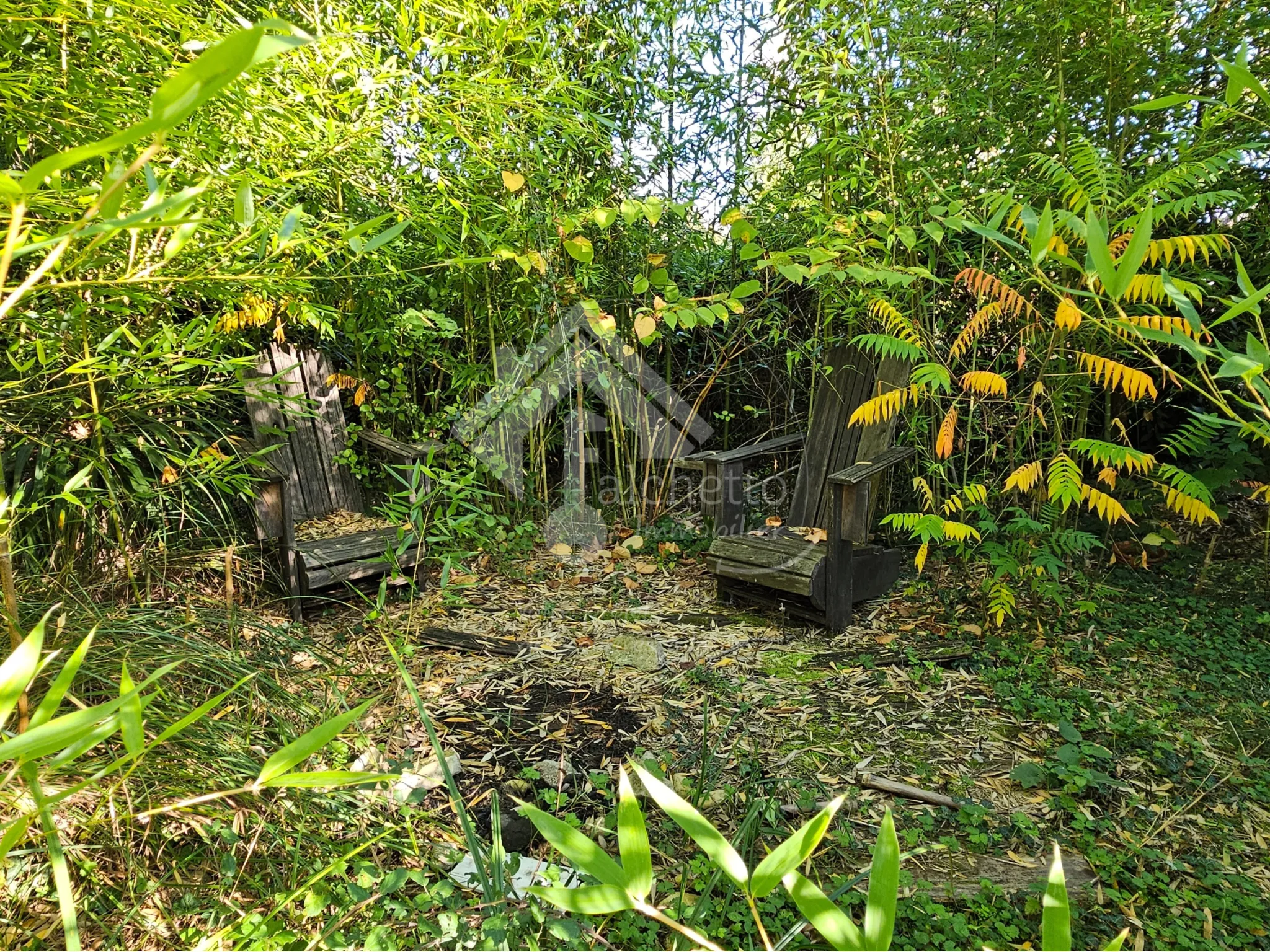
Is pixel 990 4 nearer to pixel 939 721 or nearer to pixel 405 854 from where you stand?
pixel 939 721

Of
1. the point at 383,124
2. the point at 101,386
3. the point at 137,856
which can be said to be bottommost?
the point at 137,856

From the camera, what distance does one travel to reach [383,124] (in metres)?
1.92

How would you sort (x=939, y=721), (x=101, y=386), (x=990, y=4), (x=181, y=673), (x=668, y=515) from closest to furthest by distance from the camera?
(x=181, y=673), (x=101, y=386), (x=939, y=721), (x=990, y=4), (x=668, y=515)

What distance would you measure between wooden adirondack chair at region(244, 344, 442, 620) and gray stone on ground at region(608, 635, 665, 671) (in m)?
0.89

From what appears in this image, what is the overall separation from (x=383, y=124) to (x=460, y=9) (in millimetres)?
552

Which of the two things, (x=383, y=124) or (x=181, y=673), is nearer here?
(x=181, y=673)

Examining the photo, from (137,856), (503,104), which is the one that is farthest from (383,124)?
(137,856)

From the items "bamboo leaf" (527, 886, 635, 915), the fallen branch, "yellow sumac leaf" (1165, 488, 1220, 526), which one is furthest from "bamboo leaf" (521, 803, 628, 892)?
"yellow sumac leaf" (1165, 488, 1220, 526)

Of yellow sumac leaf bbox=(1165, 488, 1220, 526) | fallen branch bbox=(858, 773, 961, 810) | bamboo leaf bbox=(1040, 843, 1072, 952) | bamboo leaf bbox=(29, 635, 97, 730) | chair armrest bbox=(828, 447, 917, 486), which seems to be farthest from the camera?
chair armrest bbox=(828, 447, 917, 486)

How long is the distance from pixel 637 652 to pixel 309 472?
1.73 meters

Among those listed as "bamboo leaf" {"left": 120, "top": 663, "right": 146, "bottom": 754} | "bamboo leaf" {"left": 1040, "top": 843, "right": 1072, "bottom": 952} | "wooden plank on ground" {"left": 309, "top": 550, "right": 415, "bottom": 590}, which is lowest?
"wooden plank on ground" {"left": 309, "top": 550, "right": 415, "bottom": 590}

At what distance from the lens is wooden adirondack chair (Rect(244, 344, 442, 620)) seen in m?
2.48

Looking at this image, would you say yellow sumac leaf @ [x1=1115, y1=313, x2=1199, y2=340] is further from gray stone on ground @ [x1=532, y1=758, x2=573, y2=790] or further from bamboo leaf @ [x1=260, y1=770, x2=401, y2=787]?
gray stone on ground @ [x1=532, y1=758, x2=573, y2=790]

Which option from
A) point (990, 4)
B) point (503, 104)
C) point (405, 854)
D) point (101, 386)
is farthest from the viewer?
point (990, 4)
